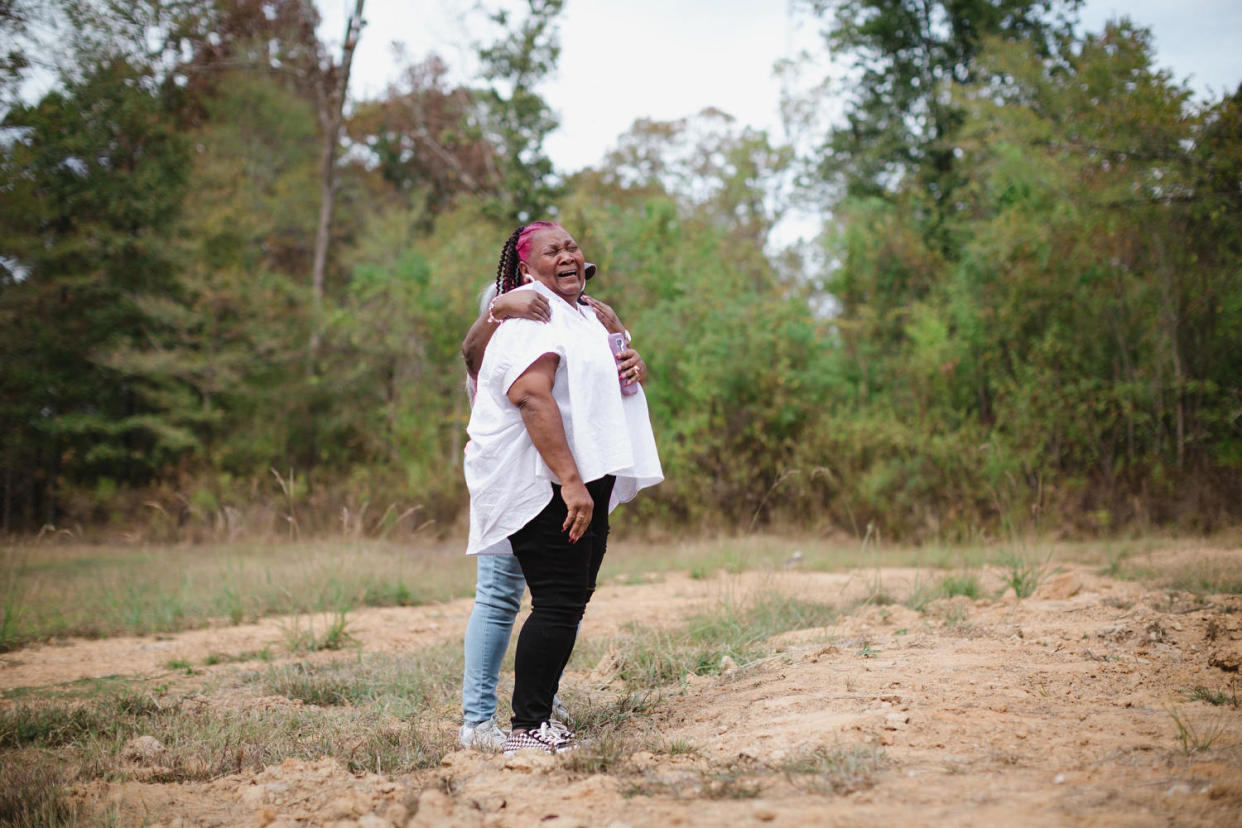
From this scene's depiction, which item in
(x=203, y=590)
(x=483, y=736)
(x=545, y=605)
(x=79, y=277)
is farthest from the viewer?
(x=79, y=277)

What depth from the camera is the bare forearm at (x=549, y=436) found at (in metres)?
3.00

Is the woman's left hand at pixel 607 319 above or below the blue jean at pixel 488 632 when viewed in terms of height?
above

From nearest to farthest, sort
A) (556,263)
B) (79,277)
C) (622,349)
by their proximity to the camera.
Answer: (556,263) < (622,349) < (79,277)

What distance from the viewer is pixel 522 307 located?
123 inches

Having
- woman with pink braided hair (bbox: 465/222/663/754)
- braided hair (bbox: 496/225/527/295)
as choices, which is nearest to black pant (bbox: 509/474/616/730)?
woman with pink braided hair (bbox: 465/222/663/754)

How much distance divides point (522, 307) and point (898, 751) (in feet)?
6.31

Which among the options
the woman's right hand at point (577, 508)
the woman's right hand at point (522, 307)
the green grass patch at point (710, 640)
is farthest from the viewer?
the green grass patch at point (710, 640)

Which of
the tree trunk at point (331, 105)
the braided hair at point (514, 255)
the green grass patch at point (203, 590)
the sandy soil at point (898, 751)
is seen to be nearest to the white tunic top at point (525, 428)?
the braided hair at point (514, 255)

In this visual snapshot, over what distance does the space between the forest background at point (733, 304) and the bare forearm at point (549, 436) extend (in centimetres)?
822

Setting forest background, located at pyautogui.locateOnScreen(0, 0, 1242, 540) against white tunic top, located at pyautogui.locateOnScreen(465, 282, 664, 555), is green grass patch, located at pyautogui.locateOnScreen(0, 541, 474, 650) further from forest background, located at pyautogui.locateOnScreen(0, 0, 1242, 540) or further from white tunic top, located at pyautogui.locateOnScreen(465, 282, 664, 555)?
white tunic top, located at pyautogui.locateOnScreen(465, 282, 664, 555)

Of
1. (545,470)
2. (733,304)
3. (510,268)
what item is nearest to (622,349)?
(510,268)

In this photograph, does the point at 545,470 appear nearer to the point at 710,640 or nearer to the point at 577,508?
the point at 577,508

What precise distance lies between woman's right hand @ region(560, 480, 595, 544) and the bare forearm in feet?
0.09

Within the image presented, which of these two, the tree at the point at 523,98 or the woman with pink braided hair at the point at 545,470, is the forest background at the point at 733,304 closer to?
the tree at the point at 523,98
